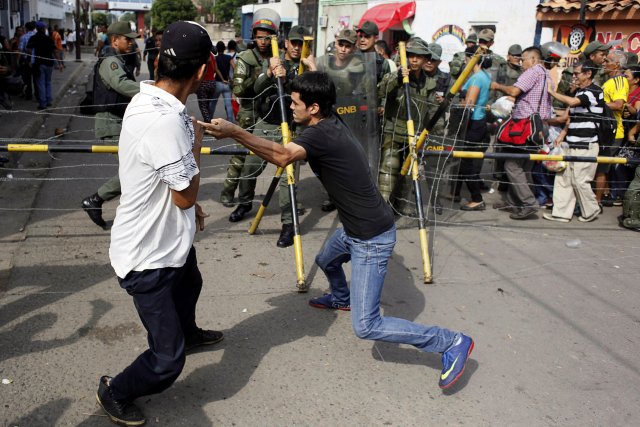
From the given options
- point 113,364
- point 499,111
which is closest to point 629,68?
point 499,111

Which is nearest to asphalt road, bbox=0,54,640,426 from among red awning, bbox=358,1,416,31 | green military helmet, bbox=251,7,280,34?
green military helmet, bbox=251,7,280,34

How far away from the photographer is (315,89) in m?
3.21

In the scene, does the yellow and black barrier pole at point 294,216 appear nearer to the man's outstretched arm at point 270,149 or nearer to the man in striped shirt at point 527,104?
the man's outstretched arm at point 270,149

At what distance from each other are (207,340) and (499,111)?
5.64 meters

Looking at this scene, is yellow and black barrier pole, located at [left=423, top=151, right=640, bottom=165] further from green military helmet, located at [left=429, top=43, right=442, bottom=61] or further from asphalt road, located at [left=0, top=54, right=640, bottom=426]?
green military helmet, located at [left=429, top=43, right=442, bottom=61]

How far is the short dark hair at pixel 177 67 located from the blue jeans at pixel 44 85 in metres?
10.8

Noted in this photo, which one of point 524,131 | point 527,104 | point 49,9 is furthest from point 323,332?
point 49,9

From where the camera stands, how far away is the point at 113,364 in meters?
3.46

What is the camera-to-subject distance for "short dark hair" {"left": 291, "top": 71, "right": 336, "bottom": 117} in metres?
3.21

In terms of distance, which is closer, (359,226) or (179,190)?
(179,190)

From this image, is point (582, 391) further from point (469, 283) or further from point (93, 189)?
point (93, 189)

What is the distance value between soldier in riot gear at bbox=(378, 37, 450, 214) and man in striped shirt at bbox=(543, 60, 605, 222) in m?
1.54

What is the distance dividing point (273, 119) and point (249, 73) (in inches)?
21.4

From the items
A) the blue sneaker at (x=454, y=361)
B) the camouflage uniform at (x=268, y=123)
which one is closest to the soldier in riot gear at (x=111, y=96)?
the camouflage uniform at (x=268, y=123)
